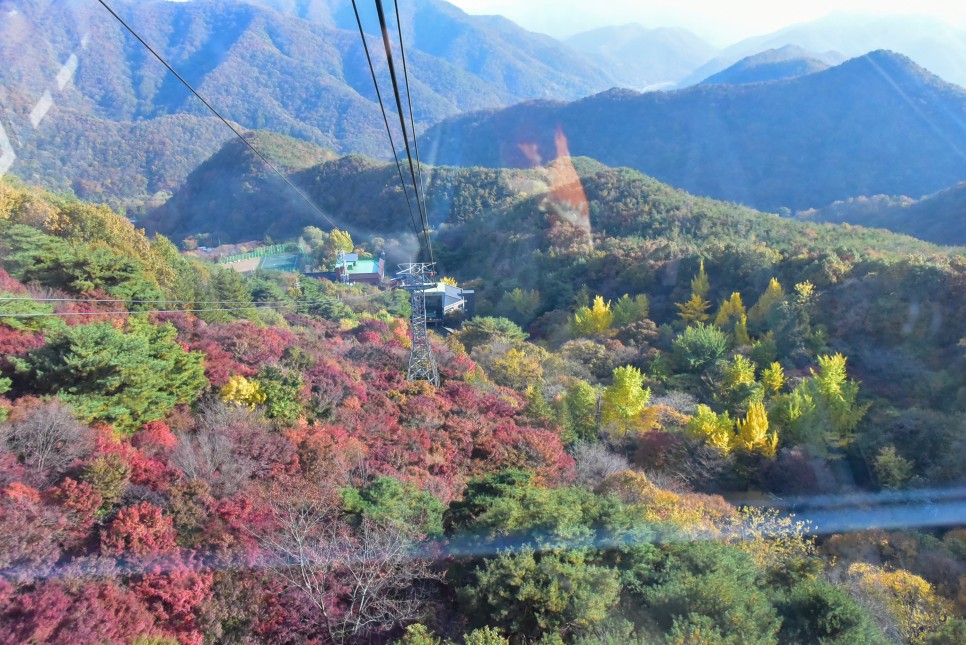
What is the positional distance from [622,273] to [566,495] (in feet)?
78.5

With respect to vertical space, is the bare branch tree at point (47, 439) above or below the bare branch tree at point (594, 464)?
above

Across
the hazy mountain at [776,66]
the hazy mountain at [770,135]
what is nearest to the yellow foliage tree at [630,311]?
the hazy mountain at [770,135]

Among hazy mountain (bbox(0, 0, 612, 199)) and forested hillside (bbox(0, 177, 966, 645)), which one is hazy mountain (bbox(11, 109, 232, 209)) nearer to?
hazy mountain (bbox(0, 0, 612, 199))

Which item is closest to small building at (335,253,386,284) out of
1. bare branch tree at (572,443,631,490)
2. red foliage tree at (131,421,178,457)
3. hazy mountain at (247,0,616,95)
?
bare branch tree at (572,443,631,490)

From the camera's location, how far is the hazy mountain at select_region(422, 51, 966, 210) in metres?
65.1

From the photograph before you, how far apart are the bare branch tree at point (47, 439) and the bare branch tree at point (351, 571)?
9.27ft

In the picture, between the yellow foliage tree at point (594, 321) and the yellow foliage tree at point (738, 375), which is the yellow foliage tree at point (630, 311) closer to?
the yellow foliage tree at point (594, 321)

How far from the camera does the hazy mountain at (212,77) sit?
153 feet

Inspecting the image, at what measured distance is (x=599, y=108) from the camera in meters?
98.6

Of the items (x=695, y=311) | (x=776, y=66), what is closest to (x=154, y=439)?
(x=695, y=311)

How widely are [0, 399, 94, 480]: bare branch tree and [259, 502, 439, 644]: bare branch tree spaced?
2.83m

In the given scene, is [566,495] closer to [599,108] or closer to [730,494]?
[730,494]

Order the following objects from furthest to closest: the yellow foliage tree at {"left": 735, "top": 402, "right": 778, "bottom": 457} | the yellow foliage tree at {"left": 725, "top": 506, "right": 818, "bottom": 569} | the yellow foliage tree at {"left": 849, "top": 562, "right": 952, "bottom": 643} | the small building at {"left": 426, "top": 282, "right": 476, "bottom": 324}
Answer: the small building at {"left": 426, "top": 282, "right": 476, "bottom": 324} < the yellow foliage tree at {"left": 735, "top": 402, "right": 778, "bottom": 457} < the yellow foliage tree at {"left": 725, "top": 506, "right": 818, "bottom": 569} < the yellow foliage tree at {"left": 849, "top": 562, "right": 952, "bottom": 643}

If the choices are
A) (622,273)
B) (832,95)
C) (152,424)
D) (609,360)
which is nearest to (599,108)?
(832,95)
